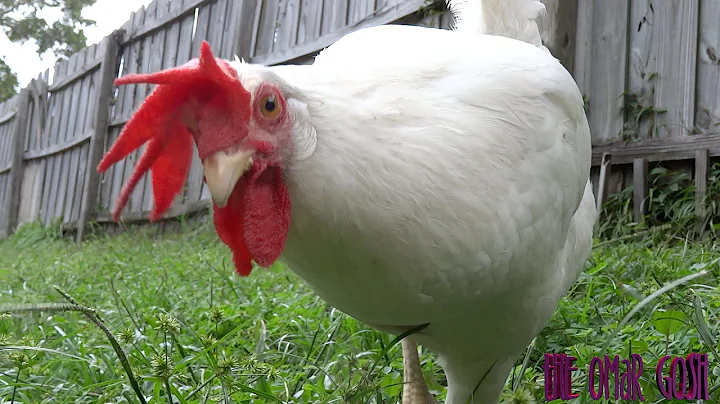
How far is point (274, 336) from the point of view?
235cm

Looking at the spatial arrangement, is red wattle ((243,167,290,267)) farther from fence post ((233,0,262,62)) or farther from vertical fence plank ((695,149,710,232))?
fence post ((233,0,262,62))

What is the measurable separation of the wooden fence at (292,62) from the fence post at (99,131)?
0.01m

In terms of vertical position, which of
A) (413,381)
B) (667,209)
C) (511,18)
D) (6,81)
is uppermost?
(6,81)

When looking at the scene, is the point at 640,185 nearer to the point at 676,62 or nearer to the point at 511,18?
the point at 676,62

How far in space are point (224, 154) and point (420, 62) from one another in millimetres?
532

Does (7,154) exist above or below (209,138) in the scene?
above

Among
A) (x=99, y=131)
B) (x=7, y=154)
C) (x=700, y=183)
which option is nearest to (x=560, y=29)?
(x=700, y=183)

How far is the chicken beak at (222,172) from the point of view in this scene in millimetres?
1042

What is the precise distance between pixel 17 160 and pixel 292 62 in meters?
6.16

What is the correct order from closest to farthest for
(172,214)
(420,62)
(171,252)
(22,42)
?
(420,62) < (171,252) < (172,214) < (22,42)

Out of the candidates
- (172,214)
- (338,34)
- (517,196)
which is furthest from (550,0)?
(172,214)

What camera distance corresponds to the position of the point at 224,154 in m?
1.06

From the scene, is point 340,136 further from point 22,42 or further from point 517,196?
point 22,42

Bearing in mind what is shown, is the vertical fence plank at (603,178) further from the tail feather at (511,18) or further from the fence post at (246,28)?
the fence post at (246,28)
